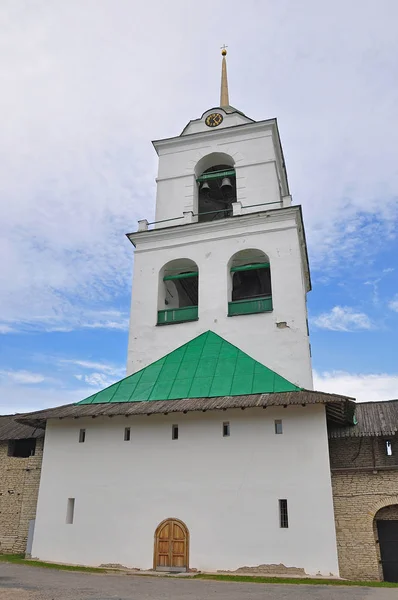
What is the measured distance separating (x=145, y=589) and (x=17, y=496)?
8215 mm

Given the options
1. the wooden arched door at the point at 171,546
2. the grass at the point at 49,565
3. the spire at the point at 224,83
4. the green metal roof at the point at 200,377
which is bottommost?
the grass at the point at 49,565

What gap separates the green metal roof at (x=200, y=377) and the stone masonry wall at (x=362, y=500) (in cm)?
235

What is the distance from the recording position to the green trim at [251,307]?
15.2 metres

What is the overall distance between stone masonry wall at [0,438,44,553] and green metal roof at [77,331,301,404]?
3331 millimetres

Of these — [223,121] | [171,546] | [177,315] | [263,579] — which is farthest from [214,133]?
[263,579]

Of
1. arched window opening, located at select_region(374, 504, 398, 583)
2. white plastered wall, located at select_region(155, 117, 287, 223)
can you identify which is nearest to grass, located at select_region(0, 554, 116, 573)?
arched window opening, located at select_region(374, 504, 398, 583)

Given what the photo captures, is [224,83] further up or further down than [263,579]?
further up

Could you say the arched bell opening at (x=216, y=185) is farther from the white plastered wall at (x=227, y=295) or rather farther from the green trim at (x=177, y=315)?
the green trim at (x=177, y=315)

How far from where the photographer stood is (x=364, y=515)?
11.7 metres

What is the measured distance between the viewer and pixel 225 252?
16.4 m

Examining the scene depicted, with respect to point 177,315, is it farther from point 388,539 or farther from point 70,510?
point 388,539

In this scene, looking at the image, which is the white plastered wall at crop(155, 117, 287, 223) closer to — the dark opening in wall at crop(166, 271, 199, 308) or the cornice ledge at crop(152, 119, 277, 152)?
the cornice ledge at crop(152, 119, 277, 152)

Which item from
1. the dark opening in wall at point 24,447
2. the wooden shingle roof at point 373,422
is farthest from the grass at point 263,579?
the dark opening in wall at point 24,447

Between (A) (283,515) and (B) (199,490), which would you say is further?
(B) (199,490)
